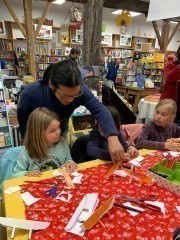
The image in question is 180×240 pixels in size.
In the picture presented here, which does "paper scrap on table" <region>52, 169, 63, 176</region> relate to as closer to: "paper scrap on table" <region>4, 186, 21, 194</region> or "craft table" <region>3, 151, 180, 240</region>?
"craft table" <region>3, 151, 180, 240</region>

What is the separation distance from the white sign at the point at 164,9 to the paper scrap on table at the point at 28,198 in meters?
0.91

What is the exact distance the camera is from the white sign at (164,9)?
0.71 meters

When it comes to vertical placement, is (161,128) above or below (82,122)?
above

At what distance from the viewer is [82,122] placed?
8.32 feet

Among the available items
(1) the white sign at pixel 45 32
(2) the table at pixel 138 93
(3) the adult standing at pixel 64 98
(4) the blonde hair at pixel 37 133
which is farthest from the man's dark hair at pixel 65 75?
(1) the white sign at pixel 45 32

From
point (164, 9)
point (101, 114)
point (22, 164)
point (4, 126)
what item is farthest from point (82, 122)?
point (164, 9)

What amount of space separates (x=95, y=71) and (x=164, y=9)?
2666mm

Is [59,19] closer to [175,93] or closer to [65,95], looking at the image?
[175,93]

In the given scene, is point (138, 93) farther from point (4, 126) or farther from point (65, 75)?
point (65, 75)

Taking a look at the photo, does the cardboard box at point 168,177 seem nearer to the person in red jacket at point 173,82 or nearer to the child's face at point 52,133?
the child's face at point 52,133

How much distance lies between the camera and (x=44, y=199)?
38.1 inches

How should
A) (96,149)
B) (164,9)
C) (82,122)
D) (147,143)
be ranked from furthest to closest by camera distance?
(82,122)
(147,143)
(96,149)
(164,9)

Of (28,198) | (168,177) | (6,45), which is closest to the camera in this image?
(28,198)

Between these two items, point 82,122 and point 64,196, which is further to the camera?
point 82,122
